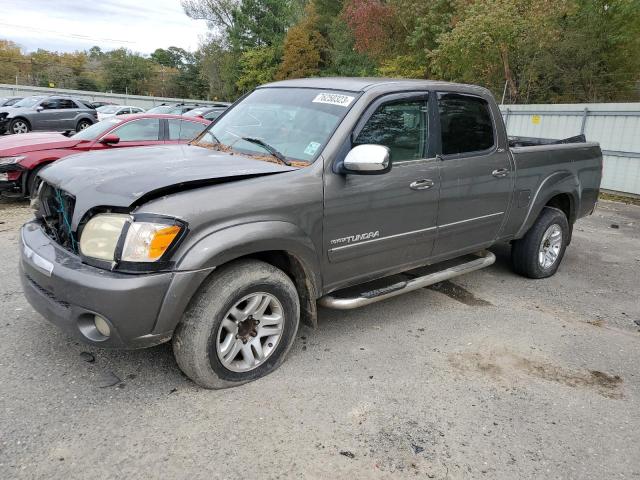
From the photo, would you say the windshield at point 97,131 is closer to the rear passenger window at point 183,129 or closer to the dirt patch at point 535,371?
the rear passenger window at point 183,129

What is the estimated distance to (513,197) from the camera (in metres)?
4.71

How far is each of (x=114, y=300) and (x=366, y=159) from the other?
1654 millimetres

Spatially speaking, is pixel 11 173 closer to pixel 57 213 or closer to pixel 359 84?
pixel 57 213

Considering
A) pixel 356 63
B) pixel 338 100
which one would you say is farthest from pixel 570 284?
pixel 356 63

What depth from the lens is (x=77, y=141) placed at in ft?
25.8

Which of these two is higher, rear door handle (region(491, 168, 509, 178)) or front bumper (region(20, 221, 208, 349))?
rear door handle (region(491, 168, 509, 178))

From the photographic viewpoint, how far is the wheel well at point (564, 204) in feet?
18.1

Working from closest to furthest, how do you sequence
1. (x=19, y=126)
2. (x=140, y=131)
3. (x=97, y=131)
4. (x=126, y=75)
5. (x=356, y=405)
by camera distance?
(x=356, y=405) < (x=97, y=131) < (x=140, y=131) < (x=19, y=126) < (x=126, y=75)

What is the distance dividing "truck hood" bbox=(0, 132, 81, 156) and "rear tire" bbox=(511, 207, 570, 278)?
6.62m

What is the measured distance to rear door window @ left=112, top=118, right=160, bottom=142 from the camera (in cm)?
816

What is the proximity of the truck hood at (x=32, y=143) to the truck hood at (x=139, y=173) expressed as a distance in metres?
4.74

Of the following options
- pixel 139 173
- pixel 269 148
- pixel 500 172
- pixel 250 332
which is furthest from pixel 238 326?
pixel 500 172

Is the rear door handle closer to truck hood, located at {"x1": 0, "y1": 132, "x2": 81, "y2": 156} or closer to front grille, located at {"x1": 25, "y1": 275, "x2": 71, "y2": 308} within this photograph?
front grille, located at {"x1": 25, "y1": 275, "x2": 71, "y2": 308}

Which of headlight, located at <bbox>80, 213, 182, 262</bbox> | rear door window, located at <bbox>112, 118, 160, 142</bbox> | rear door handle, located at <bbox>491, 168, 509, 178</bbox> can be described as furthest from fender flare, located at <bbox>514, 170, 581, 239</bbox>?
rear door window, located at <bbox>112, 118, 160, 142</bbox>
